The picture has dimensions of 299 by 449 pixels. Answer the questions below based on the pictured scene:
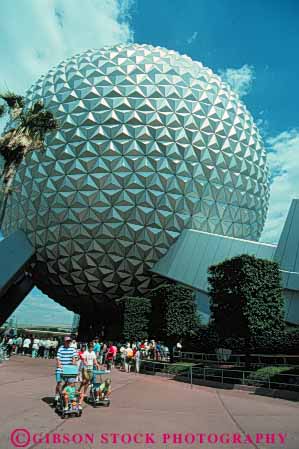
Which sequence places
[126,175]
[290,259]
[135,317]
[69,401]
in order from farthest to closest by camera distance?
1. [126,175]
2. [135,317]
3. [290,259]
4. [69,401]

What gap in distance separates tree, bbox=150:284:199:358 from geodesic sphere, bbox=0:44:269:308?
18.8ft

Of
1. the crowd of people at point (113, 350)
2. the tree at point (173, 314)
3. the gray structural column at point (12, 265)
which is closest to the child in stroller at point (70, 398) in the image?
the crowd of people at point (113, 350)

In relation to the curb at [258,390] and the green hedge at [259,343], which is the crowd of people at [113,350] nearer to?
the green hedge at [259,343]

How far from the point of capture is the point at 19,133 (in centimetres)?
1555

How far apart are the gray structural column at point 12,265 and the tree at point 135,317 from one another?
8828 mm

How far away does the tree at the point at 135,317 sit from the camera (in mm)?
25172

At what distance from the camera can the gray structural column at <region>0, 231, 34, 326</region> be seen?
27672 millimetres

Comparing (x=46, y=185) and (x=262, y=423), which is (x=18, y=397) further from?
(x=46, y=185)

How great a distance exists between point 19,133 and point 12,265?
15.1 meters

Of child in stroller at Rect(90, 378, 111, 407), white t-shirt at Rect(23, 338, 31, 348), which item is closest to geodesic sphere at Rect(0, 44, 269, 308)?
white t-shirt at Rect(23, 338, 31, 348)

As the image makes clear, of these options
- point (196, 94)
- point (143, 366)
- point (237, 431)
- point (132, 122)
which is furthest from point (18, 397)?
point (196, 94)

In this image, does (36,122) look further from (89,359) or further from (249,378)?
(249,378)

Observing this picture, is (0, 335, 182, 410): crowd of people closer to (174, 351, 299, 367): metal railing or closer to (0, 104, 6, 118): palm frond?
(174, 351, 299, 367): metal railing

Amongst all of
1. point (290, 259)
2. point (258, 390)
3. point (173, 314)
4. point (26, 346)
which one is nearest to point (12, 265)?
point (26, 346)
